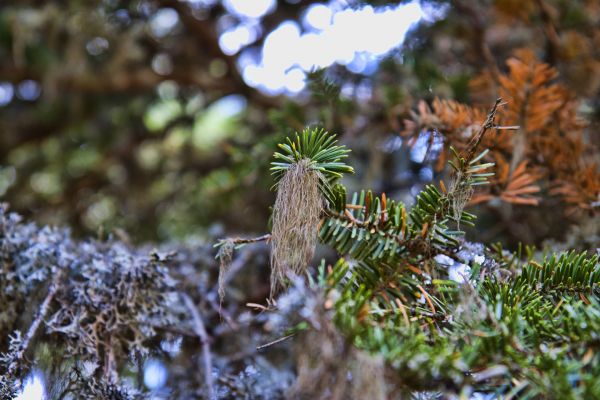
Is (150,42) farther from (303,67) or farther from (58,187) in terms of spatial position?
(303,67)

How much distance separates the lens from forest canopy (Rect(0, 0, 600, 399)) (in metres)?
0.61

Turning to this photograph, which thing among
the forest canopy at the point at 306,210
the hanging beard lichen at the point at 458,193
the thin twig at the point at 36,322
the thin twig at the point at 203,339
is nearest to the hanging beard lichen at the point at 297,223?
the forest canopy at the point at 306,210

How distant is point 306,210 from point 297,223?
0.02 m

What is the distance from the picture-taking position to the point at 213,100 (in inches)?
78.6

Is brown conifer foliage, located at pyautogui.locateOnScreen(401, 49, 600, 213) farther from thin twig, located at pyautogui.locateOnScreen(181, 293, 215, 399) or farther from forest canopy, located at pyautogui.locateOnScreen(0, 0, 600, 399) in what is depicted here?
thin twig, located at pyautogui.locateOnScreen(181, 293, 215, 399)

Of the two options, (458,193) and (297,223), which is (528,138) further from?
(297,223)

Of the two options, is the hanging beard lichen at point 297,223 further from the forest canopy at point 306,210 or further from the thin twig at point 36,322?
the thin twig at point 36,322

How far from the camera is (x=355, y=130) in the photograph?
1383 mm

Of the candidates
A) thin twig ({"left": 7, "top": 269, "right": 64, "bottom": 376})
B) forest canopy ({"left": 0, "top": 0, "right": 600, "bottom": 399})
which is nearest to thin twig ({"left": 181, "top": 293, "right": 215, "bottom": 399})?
forest canopy ({"left": 0, "top": 0, "right": 600, "bottom": 399})

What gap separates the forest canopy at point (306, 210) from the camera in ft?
1.99

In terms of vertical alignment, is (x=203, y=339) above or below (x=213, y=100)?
Answer: below

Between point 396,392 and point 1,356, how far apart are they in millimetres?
601

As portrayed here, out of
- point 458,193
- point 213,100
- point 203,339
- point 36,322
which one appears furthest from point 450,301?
point 213,100

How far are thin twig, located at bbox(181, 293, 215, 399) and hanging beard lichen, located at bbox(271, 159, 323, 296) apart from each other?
288 millimetres
